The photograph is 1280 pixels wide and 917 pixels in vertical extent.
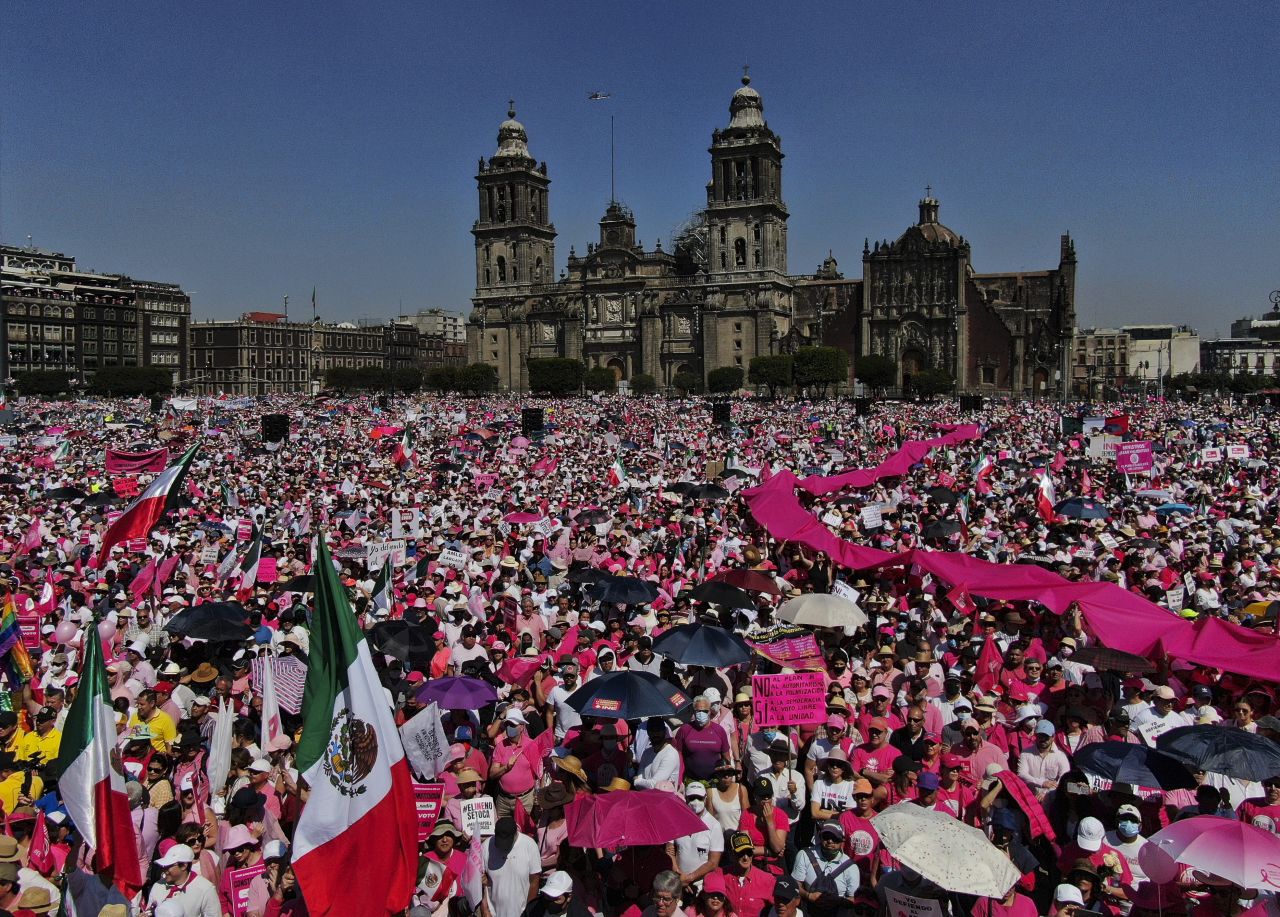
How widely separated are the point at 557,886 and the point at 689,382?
3463 inches

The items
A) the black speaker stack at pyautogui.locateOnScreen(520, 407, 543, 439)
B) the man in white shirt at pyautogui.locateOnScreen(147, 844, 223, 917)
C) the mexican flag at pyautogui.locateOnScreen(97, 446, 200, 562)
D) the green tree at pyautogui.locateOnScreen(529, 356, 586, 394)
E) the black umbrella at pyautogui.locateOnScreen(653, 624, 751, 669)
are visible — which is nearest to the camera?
the man in white shirt at pyautogui.locateOnScreen(147, 844, 223, 917)

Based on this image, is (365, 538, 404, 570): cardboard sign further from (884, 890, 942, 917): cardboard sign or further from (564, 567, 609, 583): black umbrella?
(884, 890, 942, 917): cardboard sign

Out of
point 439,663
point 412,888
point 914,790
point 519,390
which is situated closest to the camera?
point 412,888

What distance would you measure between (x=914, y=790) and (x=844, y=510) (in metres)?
12.5

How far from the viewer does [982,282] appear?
3846 inches

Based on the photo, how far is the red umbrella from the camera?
12.9 metres

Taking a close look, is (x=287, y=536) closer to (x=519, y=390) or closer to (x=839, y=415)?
(x=839, y=415)

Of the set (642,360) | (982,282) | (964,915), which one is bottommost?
(964,915)

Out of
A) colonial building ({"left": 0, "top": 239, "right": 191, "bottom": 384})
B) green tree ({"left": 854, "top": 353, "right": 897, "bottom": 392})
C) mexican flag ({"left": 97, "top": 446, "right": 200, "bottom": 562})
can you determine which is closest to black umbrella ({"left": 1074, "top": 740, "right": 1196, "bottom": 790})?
mexican flag ({"left": 97, "top": 446, "right": 200, "bottom": 562})

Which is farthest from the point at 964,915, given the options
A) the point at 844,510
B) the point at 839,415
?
the point at 839,415

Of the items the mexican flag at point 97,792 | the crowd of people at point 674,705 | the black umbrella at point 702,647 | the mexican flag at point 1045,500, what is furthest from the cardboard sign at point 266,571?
the mexican flag at point 1045,500

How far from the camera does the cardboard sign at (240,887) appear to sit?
6262mm

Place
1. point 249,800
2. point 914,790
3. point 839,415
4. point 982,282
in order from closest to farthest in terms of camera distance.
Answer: point 249,800
point 914,790
point 839,415
point 982,282

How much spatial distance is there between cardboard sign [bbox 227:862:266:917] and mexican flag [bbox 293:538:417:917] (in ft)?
3.82
